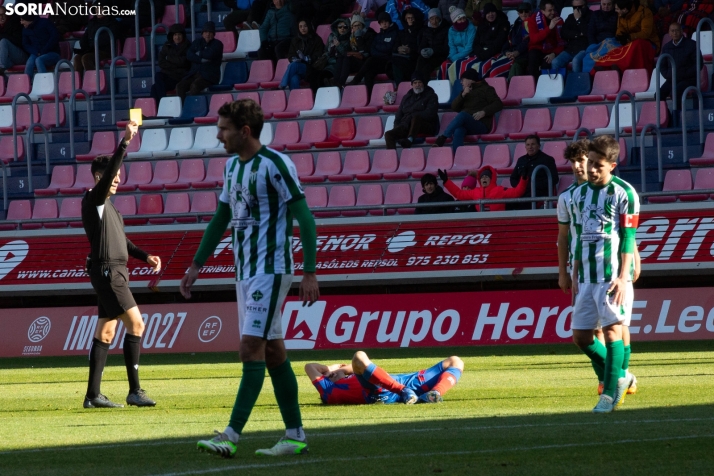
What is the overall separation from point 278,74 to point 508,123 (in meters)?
5.13

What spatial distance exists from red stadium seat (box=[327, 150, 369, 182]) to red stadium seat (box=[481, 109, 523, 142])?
6.92 ft

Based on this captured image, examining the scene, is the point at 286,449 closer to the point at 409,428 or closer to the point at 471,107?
the point at 409,428

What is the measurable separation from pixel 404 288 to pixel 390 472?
1221 cm

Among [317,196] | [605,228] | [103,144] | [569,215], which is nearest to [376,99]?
[317,196]

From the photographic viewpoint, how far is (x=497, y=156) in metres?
19.8

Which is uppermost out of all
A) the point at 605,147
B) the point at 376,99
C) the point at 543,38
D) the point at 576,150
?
the point at 543,38

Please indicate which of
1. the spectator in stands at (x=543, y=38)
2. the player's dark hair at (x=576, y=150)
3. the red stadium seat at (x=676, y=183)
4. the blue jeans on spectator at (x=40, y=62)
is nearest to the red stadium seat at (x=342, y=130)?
the spectator in stands at (x=543, y=38)

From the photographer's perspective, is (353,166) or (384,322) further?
(353,166)

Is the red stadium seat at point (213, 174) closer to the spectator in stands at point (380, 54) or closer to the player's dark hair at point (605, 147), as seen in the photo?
the spectator in stands at point (380, 54)

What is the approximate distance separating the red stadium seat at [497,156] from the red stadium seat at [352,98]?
9.98 feet

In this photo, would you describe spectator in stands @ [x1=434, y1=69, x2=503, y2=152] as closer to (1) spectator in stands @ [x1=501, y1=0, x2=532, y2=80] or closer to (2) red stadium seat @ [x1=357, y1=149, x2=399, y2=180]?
(2) red stadium seat @ [x1=357, y1=149, x2=399, y2=180]

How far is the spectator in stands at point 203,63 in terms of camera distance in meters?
22.8

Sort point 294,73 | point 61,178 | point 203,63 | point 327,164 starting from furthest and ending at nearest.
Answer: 1. point 203,63
2. point 61,178
3. point 294,73
4. point 327,164

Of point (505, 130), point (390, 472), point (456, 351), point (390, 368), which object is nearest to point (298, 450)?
point (390, 472)
